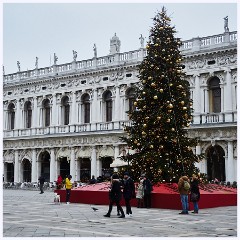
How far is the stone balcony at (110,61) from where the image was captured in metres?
34.1

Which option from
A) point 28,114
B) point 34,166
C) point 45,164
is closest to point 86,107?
point 45,164

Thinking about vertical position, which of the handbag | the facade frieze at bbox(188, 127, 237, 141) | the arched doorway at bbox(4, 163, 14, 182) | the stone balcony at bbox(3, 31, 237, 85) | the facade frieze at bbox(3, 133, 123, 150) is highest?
the stone balcony at bbox(3, 31, 237, 85)

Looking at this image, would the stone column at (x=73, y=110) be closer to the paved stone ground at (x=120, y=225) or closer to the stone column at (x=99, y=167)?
the stone column at (x=99, y=167)

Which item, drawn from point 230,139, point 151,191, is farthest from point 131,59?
point 151,191

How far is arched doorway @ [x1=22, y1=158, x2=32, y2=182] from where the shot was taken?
4572 centimetres

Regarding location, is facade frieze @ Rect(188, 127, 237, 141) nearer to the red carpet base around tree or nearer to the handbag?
the red carpet base around tree

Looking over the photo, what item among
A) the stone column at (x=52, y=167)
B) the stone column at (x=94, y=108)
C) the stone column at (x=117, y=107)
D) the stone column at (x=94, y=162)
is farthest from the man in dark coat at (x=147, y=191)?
the stone column at (x=52, y=167)

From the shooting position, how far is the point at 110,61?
40.1m

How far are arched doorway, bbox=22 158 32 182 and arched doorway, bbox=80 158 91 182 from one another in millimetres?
6558

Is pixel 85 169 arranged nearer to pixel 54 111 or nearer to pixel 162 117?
pixel 54 111

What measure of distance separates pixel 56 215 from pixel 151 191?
4.70 metres

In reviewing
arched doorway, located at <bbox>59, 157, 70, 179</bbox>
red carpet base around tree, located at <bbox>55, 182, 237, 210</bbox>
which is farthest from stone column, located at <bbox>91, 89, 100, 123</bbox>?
red carpet base around tree, located at <bbox>55, 182, 237, 210</bbox>

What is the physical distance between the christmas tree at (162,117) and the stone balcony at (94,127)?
12907mm

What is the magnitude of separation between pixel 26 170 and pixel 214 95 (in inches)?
780
